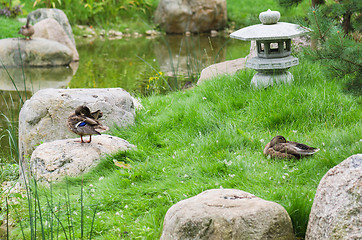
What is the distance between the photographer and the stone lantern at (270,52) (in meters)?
5.57

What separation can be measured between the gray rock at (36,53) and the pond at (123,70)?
342mm

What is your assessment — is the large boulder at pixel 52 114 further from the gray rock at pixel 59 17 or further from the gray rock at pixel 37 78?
the gray rock at pixel 59 17

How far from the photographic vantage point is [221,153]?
441 cm

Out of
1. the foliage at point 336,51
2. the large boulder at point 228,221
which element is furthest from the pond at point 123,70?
the large boulder at point 228,221

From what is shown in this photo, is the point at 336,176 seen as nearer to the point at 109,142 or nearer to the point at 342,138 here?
the point at 342,138

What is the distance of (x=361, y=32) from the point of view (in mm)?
4363

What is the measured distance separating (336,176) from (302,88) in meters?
2.75

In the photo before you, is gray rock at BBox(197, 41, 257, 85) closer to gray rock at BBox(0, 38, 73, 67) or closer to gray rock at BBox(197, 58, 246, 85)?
gray rock at BBox(197, 58, 246, 85)

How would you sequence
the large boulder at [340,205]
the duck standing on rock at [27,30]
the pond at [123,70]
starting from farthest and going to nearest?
the duck standing on rock at [27,30]
the pond at [123,70]
the large boulder at [340,205]

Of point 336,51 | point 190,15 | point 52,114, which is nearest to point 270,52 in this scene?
point 336,51

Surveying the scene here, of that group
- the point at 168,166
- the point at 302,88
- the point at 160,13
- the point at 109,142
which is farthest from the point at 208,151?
the point at 160,13

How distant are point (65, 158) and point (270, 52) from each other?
3058 millimetres

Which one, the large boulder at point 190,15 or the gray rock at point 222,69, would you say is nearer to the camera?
the gray rock at point 222,69

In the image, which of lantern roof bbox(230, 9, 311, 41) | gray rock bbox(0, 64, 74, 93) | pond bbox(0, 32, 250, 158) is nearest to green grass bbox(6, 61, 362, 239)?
lantern roof bbox(230, 9, 311, 41)
